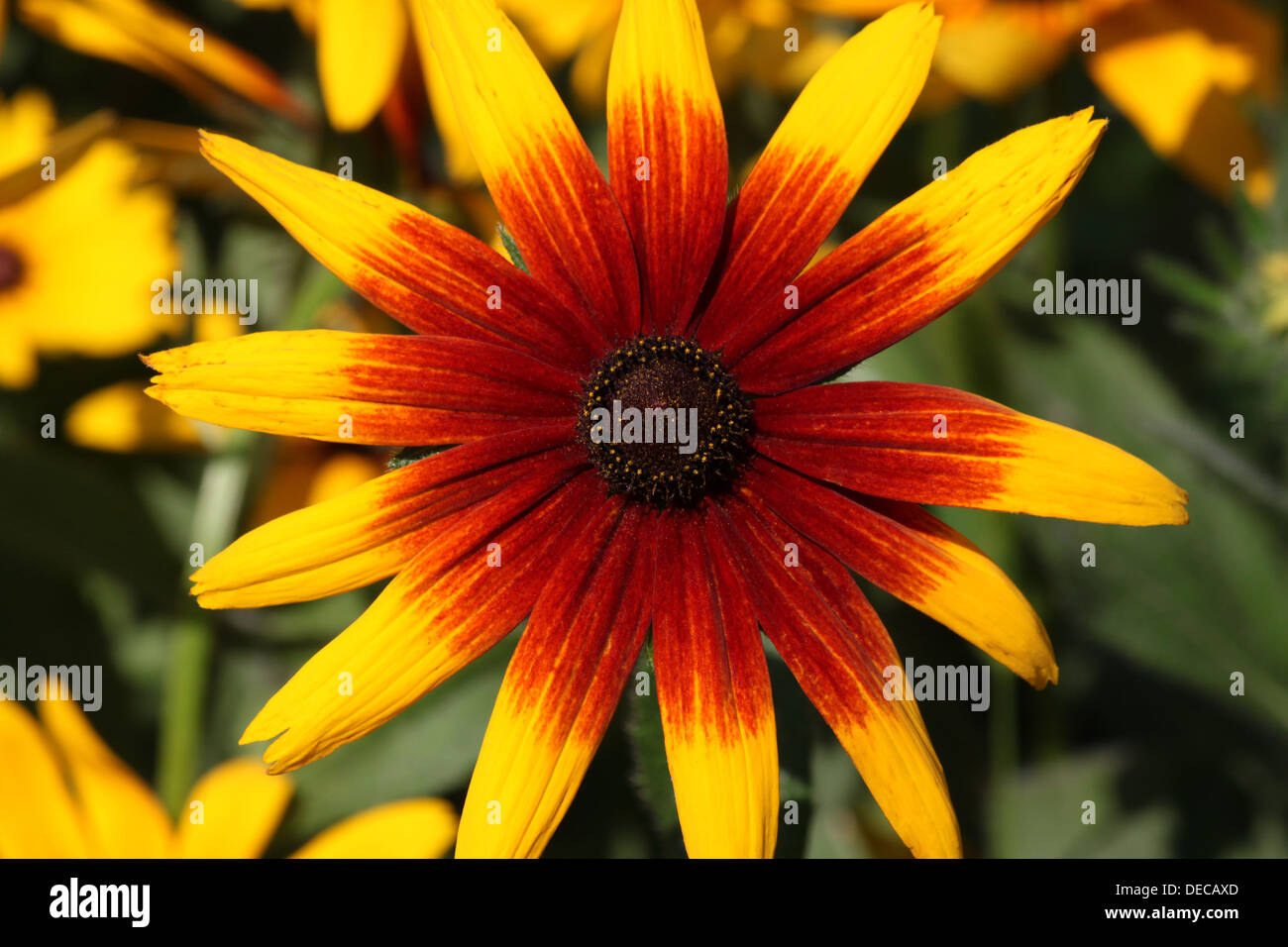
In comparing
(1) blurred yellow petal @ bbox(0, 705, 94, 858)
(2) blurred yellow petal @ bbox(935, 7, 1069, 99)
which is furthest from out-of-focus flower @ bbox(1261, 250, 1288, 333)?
(1) blurred yellow petal @ bbox(0, 705, 94, 858)

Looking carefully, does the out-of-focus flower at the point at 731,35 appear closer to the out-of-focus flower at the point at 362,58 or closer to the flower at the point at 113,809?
the out-of-focus flower at the point at 362,58

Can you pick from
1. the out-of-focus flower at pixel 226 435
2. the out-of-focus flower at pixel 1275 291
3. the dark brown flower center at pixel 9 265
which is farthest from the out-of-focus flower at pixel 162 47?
the out-of-focus flower at pixel 1275 291

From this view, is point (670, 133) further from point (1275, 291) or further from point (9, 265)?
point (9, 265)

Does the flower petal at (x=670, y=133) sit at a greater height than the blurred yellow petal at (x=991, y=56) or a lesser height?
lesser

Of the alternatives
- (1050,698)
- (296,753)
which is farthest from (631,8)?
(1050,698)

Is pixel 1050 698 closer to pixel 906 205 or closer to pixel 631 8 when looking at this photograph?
pixel 906 205
